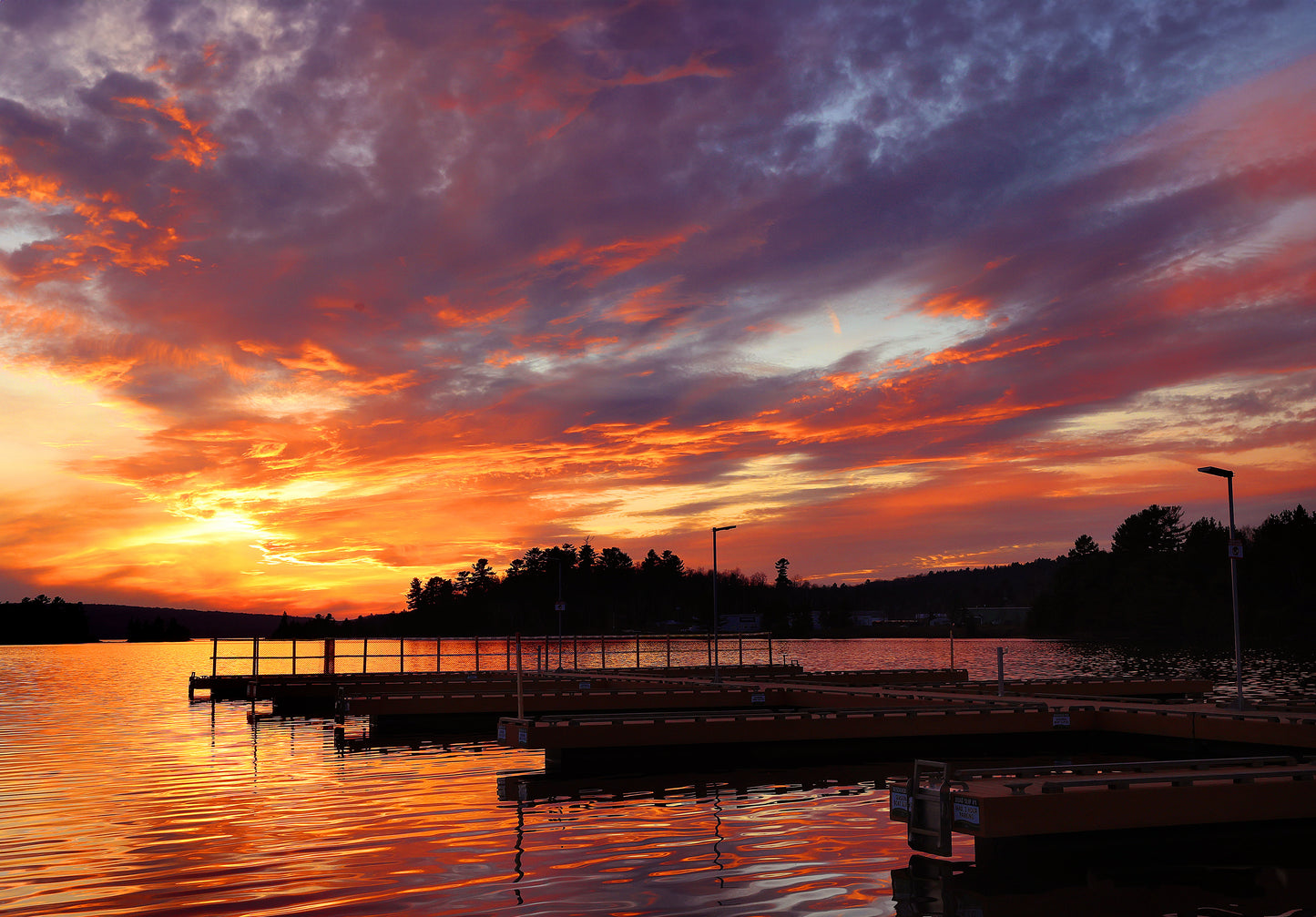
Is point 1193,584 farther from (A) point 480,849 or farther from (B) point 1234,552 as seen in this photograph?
(A) point 480,849

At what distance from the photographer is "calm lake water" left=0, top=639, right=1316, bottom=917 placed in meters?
14.4

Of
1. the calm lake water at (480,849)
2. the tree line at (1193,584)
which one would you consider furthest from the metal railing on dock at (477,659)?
the tree line at (1193,584)

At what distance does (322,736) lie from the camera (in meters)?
39.3

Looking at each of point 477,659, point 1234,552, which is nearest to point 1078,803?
point 1234,552

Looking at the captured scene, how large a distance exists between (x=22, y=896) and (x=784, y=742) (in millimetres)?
20200

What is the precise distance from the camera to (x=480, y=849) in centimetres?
1788

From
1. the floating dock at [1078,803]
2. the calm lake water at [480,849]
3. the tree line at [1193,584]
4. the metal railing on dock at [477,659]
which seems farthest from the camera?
the tree line at [1193,584]

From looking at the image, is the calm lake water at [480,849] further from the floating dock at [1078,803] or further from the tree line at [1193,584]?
the tree line at [1193,584]

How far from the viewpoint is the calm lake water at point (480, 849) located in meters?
14.4

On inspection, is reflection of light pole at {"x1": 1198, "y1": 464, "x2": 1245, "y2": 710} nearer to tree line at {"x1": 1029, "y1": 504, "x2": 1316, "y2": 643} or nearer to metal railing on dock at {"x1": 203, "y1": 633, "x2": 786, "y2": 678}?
metal railing on dock at {"x1": 203, "y1": 633, "x2": 786, "y2": 678}

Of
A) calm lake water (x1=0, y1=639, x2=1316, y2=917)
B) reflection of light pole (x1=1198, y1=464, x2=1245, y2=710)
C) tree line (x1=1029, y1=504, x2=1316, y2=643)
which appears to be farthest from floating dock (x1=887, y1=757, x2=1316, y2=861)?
tree line (x1=1029, y1=504, x2=1316, y2=643)

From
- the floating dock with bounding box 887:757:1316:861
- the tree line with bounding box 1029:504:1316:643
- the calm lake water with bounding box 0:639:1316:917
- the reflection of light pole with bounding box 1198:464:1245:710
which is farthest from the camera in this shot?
the tree line with bounding box 1029:504:1316:643

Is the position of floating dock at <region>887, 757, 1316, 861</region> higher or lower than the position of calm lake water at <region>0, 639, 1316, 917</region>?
higher

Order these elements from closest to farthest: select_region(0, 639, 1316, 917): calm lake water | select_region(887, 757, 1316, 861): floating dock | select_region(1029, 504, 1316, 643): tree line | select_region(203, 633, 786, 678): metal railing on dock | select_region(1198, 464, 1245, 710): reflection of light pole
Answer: select_region(0, 639, 1316, 917): calm lake water < select_region(887, 757, 1316, 861): floating dock < select_region(1198, 464, 1245, 710): reflection of light pole < select_region(203, 633, 786, 678): metal railing on dock < select_region(1029, 504, 1316, 643): tree line
